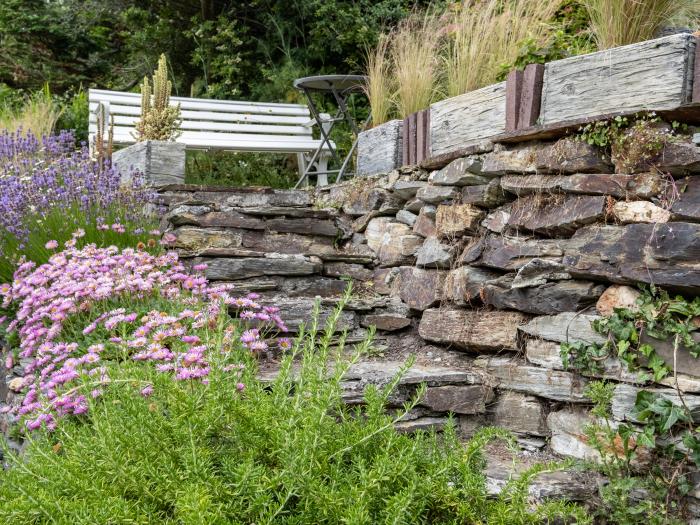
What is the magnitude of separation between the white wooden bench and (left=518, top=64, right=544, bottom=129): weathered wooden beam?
365 cm

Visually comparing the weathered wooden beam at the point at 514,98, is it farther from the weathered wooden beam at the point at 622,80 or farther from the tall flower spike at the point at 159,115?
the tall flower spike at the point at 159,115

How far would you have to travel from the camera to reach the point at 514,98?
10.3ft

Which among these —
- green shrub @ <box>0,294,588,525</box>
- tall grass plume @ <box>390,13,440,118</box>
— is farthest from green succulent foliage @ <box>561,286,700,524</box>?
tall grass plume @ <box>390,13,440,118</box>

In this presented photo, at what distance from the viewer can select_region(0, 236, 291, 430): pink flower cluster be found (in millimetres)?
2424

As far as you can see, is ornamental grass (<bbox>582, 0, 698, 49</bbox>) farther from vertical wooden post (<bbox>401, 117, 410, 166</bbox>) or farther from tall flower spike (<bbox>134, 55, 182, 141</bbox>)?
tall flower spike (<bbox>134, 55, 182, 141</bbox>)

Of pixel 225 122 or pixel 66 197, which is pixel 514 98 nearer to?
pixel 66 197

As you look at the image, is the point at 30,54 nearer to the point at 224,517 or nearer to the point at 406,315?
the point at 406,315

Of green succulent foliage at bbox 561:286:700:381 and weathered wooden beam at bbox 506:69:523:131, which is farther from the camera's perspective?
weathered wooden beam at bbox 506:69:523:131

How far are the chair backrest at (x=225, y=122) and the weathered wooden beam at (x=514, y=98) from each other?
3.60 m

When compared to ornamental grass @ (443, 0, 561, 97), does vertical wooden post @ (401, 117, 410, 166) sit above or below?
below

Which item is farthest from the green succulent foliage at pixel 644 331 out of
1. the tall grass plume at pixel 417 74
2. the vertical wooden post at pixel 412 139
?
the tall grass plume at pixel 417 74

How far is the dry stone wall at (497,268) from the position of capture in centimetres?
252

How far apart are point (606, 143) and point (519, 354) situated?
Answer: 3.01ft

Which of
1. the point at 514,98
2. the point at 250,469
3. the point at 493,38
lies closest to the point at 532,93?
the point at 514,98
